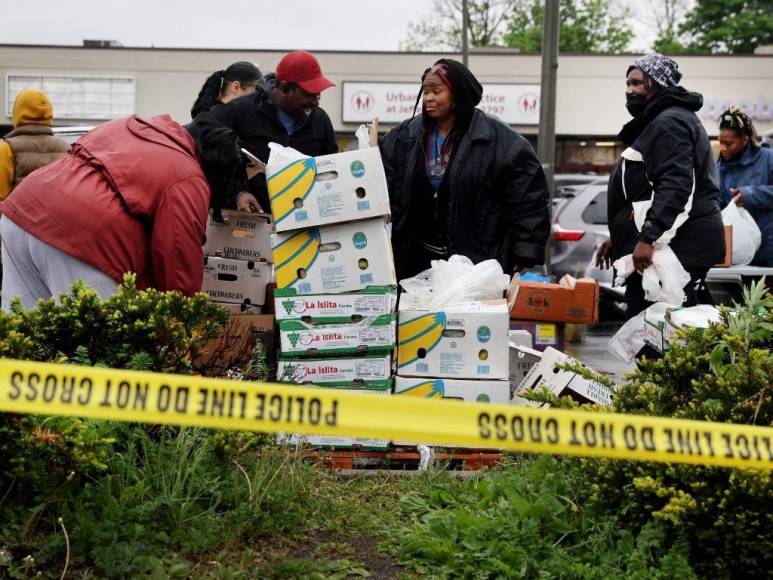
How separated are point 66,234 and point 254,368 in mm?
1011

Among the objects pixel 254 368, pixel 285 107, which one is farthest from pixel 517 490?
pixel 285 107

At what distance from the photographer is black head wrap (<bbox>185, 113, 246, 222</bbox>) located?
506cm

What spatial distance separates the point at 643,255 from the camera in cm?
588

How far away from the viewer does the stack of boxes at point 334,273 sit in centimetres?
505

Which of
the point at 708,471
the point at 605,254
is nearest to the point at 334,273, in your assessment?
the point at 708,471

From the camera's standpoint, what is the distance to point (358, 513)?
4.25 m

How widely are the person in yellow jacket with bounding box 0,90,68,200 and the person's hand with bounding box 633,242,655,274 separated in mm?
4037

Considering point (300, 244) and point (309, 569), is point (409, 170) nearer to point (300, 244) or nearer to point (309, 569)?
point (300, 244)

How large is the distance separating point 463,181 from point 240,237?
1.29 meters

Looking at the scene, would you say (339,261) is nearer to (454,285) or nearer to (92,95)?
(454,285)

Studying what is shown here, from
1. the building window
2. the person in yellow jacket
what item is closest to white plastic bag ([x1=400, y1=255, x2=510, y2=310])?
the person in yellow jacket

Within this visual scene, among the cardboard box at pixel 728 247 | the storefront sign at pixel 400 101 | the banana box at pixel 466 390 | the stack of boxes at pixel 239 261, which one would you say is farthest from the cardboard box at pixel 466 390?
the storefront sign at pixel 400 101

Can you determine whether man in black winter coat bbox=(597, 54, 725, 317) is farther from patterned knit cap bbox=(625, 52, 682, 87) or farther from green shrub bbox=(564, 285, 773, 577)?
green shrub bbox=(564, 285, 773, 577)

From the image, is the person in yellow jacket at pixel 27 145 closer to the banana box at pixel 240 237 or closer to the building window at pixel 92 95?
the banana box at pixel 240 237
